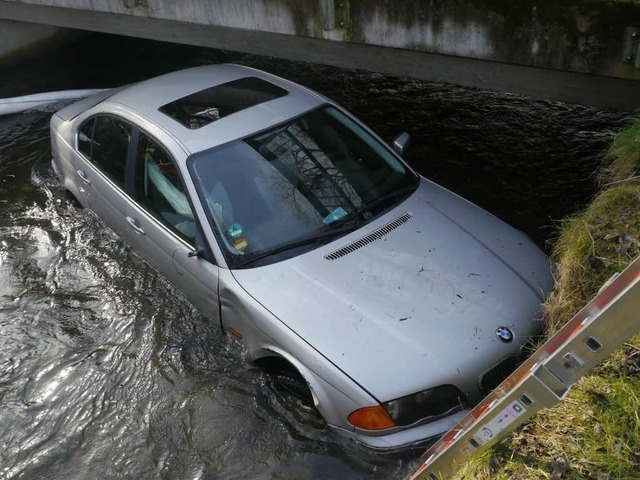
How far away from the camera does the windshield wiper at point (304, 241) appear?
4.34 metres

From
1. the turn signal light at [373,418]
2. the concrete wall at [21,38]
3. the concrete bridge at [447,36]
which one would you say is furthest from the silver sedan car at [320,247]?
the concrete wall at [21,38]

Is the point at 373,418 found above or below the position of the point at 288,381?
above

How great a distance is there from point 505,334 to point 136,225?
9.44ft

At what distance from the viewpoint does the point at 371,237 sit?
4457 millimetres

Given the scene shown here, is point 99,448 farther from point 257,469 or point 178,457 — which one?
point 257,469

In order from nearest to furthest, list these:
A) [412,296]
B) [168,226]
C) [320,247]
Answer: [412,296] < [320,247] < [168,226]

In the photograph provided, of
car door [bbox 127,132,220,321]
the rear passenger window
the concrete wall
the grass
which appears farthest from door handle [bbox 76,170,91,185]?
the concrete wall

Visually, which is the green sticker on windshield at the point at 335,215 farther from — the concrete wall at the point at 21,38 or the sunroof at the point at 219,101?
the concrete wall at the point at 21,38

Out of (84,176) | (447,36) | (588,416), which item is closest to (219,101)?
(84,176)

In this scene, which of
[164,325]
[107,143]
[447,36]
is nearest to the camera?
[164,325]

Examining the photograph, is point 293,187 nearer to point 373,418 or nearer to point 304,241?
point 304,241

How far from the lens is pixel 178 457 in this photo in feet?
14.0

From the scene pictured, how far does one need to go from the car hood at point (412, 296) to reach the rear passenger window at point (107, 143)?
174cm

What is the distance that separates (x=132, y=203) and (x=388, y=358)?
2536mm
